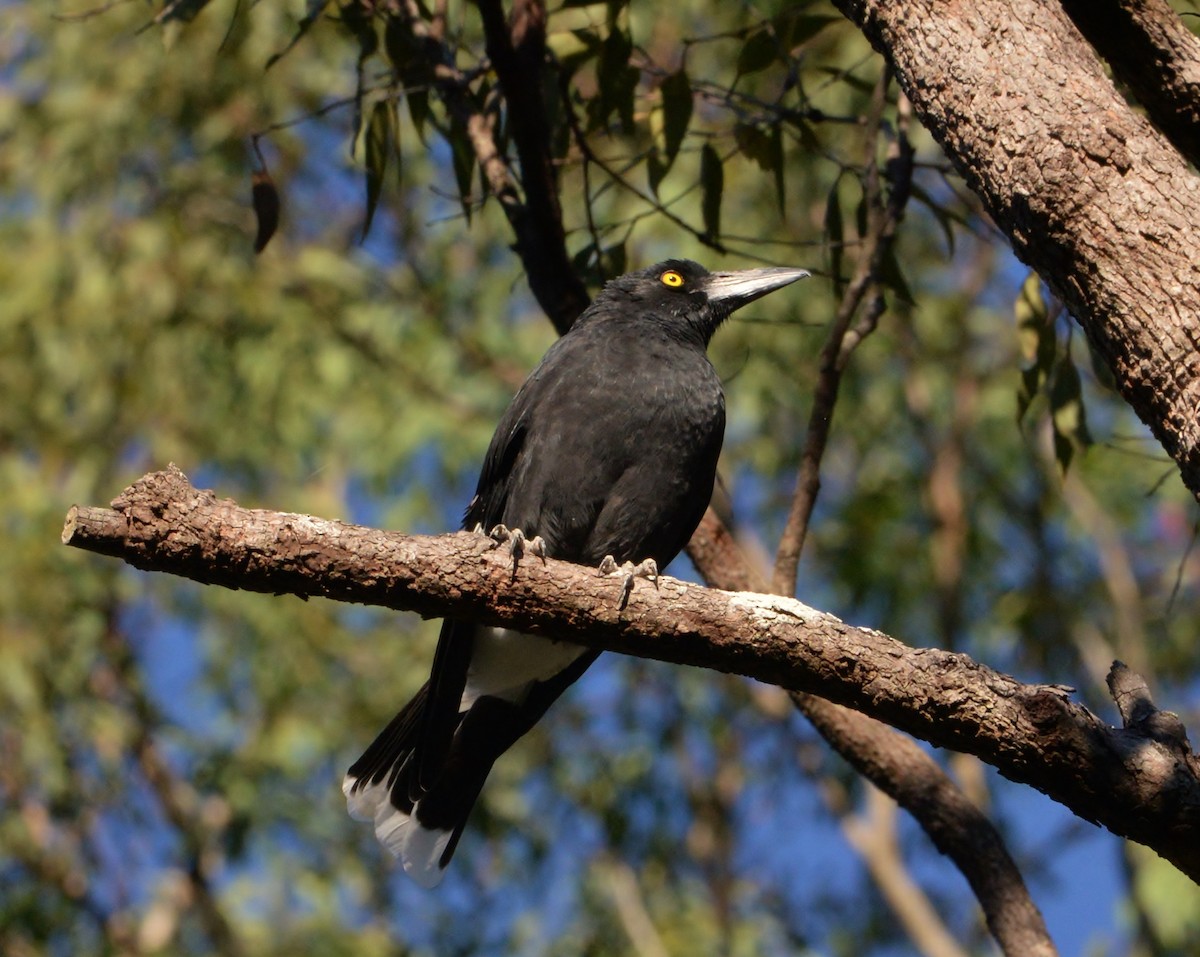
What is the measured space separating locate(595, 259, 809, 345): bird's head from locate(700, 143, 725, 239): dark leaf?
1.02 feet

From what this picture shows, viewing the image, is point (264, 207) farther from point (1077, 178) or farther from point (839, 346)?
A: point (1077, 178)

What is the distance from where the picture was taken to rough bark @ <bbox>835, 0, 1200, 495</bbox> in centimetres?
244

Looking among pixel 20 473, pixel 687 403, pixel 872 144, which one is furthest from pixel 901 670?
pixel 20 473

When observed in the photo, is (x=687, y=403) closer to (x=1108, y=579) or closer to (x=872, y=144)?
(x=872, y=144)

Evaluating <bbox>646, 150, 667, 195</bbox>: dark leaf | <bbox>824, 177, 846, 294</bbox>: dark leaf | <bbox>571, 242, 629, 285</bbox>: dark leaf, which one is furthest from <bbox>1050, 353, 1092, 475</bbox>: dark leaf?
<bbox>571, 242, 629, 285</bbox>: dark leaf

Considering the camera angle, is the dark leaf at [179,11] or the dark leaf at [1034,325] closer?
the dark leaf at [1034,325]

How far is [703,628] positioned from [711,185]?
213 centimetres

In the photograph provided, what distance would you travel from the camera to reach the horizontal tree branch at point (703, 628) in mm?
2488

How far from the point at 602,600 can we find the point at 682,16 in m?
6.52

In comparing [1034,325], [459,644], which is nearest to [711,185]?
[1034,325]

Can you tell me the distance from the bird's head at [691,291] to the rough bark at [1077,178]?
1994 millimetres

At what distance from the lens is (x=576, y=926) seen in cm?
934

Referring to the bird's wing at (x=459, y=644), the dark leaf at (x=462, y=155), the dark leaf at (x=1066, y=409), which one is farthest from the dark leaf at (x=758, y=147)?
the dark leaf at (x=1066, y=409)

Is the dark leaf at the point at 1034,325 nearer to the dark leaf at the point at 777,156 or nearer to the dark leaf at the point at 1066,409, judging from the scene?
the dark leaf at the point at 1066,409
